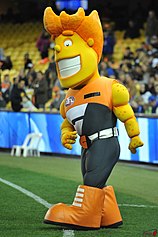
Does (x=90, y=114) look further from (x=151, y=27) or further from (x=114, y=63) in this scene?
(x=151, y=27)

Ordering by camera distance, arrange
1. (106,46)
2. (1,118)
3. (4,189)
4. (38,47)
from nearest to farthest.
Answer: (4,189)
(1,118)
(106,46)
(38,47)

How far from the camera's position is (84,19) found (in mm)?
8859

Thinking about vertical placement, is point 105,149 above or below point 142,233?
above

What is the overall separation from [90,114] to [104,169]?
637 mm

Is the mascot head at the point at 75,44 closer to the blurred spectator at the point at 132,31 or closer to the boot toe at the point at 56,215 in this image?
the boot toe at the point at 56,215

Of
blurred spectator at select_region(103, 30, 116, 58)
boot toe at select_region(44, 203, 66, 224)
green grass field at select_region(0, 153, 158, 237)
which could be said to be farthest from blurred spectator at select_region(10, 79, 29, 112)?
boot toe at select_region(44, 203, 66, 224)

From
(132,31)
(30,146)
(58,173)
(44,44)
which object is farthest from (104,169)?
(44,44)

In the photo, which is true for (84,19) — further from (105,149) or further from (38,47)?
(38,47)

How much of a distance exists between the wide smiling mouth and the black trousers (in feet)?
2.73

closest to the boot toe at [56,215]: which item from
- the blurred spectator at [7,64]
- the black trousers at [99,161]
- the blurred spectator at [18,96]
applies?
the black trousers at [99,161]

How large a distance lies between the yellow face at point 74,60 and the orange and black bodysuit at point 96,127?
14 cm

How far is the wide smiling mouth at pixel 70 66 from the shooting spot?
8828mm

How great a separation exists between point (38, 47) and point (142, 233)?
71.6ft

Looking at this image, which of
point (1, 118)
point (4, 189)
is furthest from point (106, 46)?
point (4, 189)
